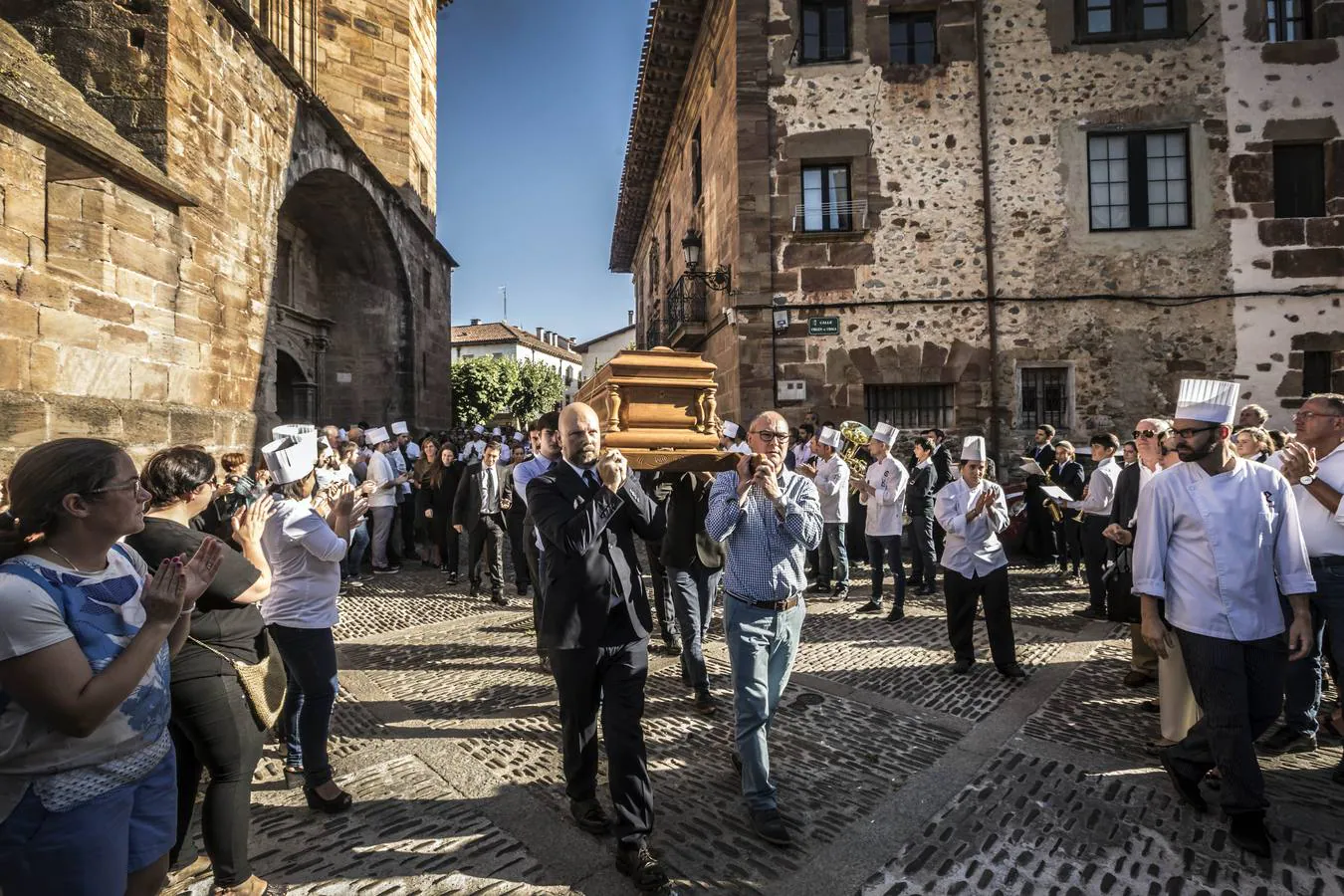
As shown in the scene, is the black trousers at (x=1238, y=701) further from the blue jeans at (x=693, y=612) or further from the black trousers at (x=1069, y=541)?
the black trousers at (x=1069, y=541)

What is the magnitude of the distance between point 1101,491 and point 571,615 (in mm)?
6171

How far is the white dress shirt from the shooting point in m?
6.96

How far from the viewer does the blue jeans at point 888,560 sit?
278 inches

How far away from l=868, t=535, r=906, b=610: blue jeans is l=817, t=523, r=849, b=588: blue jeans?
539 millimetres

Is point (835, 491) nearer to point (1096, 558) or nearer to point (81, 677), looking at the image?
point (1096, 558)

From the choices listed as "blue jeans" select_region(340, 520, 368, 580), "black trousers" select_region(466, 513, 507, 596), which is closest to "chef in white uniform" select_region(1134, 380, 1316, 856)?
"black trousers" select_region(466, 513, 507, 596)

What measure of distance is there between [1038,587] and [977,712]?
14.8 ft

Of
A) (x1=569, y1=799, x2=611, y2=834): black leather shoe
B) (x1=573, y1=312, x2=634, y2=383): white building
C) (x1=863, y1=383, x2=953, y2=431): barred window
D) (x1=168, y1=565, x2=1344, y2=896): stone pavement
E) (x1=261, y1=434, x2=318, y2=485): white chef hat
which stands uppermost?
(x1=573, y1=312, x2=634, y2=383): white building

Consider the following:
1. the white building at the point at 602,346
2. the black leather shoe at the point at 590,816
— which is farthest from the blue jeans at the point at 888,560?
the white building at the point at 602,346

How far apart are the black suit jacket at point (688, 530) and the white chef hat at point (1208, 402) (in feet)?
8.86

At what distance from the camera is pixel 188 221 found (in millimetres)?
7898

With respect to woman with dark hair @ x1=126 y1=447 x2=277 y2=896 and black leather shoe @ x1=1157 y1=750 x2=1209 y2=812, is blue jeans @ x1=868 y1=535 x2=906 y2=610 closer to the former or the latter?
black leather shoe @ x1=1157 y1=750 x2=1209 y2=812

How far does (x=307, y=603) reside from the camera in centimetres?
335

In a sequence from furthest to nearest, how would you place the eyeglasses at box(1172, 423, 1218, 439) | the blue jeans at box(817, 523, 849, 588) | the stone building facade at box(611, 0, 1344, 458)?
1. the stone building facade at box(611, 0, 1344, 458)
2. the blue jeans at box(817, 523, 849, 588)
3. the eyeglasses at box(1172, 423, 1218, 439)
